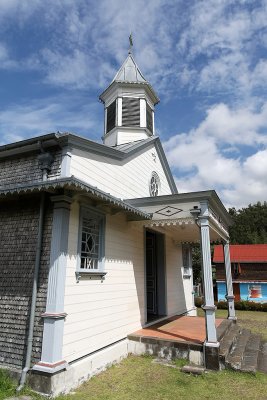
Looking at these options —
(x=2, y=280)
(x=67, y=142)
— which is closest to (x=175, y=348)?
(x=2, y=280)

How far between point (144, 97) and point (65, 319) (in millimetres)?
8510

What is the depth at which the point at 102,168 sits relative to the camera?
6910mm

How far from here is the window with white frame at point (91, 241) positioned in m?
5.83

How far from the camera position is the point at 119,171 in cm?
774

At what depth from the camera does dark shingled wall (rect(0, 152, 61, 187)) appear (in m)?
5.70

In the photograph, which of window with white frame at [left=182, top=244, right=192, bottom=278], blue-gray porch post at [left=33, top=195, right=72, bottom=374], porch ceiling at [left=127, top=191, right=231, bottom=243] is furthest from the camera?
window with white frame at [left=182, top=244, right=192, bottom=278]

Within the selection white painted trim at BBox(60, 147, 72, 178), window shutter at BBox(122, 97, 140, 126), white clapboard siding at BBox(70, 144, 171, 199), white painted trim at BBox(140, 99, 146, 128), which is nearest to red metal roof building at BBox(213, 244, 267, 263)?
white clapboard siding at BBox(70, 144, 171, 199)

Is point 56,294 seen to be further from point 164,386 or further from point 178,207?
point 178,207

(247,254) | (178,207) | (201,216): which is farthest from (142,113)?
(247,254)

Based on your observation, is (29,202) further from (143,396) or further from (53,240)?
(143,396)

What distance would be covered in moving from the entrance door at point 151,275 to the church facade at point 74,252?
3.93ft

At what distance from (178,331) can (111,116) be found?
7650mm

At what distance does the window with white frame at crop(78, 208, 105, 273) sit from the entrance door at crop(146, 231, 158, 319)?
385 cm

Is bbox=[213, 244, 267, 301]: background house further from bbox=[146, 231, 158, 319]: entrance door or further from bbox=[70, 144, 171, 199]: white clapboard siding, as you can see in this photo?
bbox=[70, 144, 171, 199]: white clapboard siding
